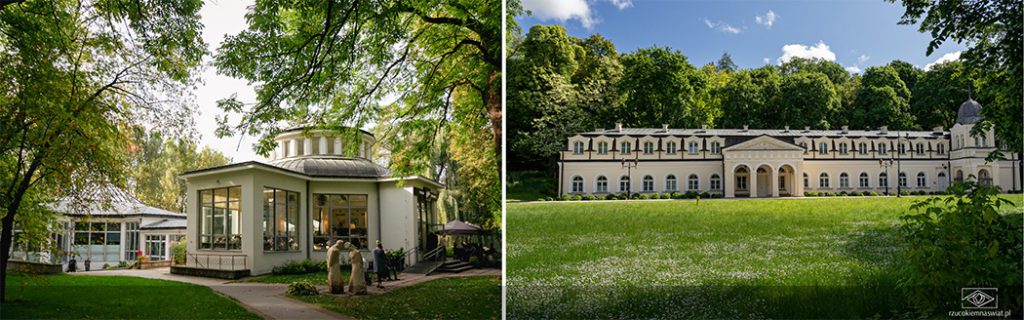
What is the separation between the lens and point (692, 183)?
4.77 m

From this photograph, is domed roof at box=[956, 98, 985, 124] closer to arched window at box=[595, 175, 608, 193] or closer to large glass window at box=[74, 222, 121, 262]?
arched window at box=[595, 175, 608, 193]

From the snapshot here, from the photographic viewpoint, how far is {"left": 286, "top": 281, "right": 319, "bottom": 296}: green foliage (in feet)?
9.39

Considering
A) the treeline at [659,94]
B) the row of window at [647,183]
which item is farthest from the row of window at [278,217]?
the row of window at [647,183]

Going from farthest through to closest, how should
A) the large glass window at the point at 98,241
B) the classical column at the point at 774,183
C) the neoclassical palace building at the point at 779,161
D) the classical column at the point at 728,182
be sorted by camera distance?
the classical column at the point at 728,182, the classical column at the point at 774,183, the neoclassical palace building at the point at 779,161, the large glass window at the point at 98,241

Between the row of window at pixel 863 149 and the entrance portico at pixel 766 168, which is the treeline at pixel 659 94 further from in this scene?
the entrance portico at pixel 766 168

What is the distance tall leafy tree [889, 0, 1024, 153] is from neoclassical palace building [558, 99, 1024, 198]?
11cm

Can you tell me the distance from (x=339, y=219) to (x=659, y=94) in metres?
2.78

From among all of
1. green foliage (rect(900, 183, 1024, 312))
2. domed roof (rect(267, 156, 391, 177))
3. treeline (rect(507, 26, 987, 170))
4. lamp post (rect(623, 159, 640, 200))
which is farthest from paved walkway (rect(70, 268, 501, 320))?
green foliage (rect(900, 183, 1024, 312))

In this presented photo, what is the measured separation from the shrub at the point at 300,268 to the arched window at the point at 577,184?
2.34m

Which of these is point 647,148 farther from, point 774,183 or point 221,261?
point 221,261

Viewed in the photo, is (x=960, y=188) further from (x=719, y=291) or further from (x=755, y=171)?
(x=719, y=291)

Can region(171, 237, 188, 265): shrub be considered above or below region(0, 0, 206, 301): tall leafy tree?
below

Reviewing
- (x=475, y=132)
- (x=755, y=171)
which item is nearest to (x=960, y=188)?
(x=755, y=171)

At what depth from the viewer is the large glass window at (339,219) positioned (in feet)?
9.25
